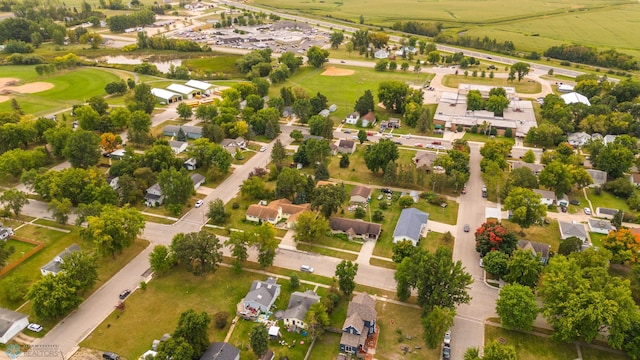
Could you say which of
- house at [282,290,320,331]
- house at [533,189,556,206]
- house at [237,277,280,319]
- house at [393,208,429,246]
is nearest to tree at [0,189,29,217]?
house at [237,277,280,319]

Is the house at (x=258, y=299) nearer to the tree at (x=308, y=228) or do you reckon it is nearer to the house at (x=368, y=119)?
the tree at (x=308, y=228)

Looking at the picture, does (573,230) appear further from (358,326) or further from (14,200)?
(14,200)

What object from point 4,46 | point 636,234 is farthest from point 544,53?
point 4,46

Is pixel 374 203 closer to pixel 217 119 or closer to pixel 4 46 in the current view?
pixel 217 119

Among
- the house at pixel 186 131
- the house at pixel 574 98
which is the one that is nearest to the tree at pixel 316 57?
the house at pixel 186 131

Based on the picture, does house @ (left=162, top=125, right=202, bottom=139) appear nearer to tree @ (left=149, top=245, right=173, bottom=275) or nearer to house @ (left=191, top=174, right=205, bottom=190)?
house @ (left=191, top=174, right=205, bottom=190)

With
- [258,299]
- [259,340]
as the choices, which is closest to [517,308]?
[259,340]

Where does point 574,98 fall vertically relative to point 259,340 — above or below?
above
